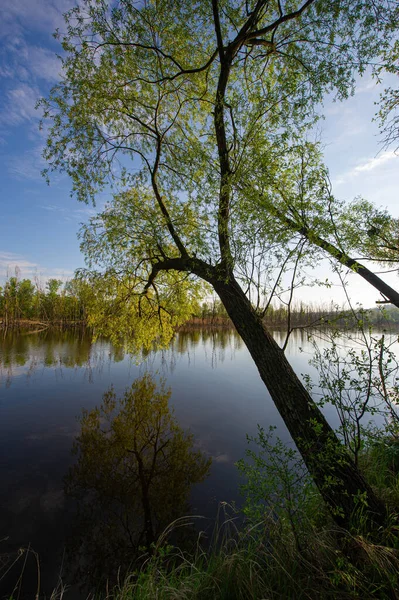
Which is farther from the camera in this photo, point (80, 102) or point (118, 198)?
point (118, 198)

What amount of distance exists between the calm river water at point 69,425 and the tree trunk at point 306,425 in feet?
7.77

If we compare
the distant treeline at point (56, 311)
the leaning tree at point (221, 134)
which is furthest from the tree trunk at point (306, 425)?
the distant treeline at point (56, 311)

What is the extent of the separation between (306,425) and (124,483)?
11.8ft

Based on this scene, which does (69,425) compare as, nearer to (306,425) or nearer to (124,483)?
(124,483)

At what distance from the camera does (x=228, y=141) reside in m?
4.75

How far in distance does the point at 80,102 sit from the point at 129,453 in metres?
7.25

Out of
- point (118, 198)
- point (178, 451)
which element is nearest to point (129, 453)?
point (178, 451)

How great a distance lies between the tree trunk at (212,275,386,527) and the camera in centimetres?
247

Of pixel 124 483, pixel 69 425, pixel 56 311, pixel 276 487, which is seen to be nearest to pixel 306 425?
pixel 276 487

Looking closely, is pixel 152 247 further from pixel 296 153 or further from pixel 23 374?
pixel 23 374

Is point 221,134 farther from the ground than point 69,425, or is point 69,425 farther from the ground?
point 221,134

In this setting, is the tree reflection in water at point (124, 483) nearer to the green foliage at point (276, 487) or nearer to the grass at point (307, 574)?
the grass at point (307, 574)

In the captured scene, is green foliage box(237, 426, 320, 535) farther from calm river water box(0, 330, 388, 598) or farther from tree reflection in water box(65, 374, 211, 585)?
calm river water box(0, 330, 388, 598)

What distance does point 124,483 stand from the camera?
4805mm
